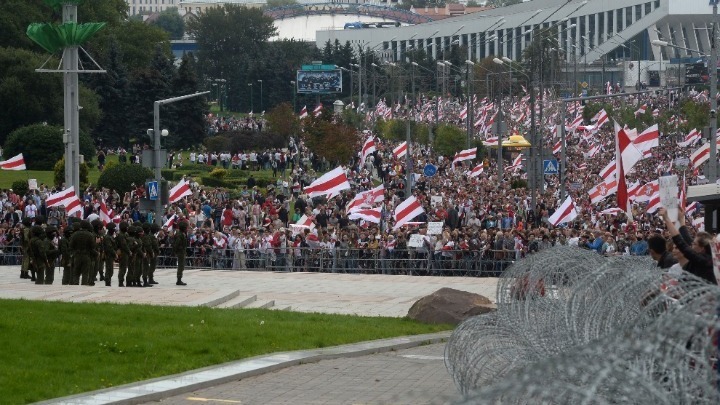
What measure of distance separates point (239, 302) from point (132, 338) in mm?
7372

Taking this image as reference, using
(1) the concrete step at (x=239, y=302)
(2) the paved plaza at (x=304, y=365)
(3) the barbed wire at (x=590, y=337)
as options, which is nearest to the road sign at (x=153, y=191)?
(2) the paved plaza at (x=304, y=365)

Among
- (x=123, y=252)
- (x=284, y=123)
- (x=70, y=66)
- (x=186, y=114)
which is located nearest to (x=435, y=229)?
(x=123, y=252)

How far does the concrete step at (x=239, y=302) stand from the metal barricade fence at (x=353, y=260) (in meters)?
7.73

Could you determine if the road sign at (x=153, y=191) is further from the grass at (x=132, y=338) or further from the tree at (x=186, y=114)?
the tree at (x=186, y=114)

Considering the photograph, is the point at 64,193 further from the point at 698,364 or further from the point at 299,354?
the point at 698,364

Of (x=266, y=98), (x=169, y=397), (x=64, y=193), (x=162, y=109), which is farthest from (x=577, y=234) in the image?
(x=266, y=98)

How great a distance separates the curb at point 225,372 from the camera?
1381cm

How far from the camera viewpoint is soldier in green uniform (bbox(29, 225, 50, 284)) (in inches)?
1071

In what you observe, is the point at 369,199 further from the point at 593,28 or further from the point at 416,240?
the point at 593,28

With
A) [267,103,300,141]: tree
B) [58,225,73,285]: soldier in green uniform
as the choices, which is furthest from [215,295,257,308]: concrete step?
[267,103,300,141]: tree

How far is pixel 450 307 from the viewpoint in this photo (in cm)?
2142

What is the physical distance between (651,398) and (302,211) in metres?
38.4

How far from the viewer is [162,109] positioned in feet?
297

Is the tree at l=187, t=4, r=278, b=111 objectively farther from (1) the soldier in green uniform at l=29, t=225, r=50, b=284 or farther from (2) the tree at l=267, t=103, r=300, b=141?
(1) the soldier in green uniform at l=29, t=225, r=50, b=284
